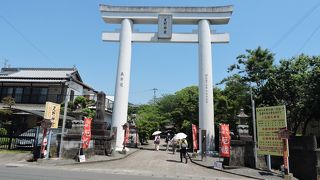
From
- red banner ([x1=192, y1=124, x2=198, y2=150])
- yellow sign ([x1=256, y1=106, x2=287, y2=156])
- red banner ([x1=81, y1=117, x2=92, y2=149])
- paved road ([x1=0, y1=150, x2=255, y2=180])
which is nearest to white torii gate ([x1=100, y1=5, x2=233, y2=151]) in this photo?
red banner ([x1=192, y1=124, x2=198, y2=150])

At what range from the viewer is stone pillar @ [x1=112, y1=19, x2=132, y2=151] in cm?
2525

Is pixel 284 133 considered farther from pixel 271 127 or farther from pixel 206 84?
pixel 206 84

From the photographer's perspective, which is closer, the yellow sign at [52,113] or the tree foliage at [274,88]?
the yellow sign at [52,113]

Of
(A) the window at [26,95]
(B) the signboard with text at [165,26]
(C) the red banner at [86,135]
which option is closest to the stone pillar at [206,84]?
(B) the signboard with text at [165,26]

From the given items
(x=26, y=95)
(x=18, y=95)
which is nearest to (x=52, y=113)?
(x=26, y=95)

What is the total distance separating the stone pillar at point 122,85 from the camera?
25.2 meters

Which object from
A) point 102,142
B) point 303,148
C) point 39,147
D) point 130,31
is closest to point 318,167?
point 303,148

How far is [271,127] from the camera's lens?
14.7 m

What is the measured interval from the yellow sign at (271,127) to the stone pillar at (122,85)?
13.1 meters

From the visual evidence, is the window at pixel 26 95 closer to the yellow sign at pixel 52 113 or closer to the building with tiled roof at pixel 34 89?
the building with tiled roof at pixel 34 89

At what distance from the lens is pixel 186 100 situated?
36625 mm

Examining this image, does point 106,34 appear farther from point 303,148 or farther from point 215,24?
point 303,148

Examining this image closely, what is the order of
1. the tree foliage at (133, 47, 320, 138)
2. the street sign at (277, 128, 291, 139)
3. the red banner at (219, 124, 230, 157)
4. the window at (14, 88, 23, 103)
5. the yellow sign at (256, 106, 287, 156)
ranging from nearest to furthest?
the street sign at (277, 128, 291, 139)
the yellow sign at (256, 106, 287, 156)
the red banner at (219, 124, 230, 157)
the tree foliage at (133, 47, 320, 138)
the window at (14, 88, 23, 103)

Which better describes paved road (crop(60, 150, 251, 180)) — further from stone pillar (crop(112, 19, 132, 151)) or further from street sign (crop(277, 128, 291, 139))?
stone pillar (crop(112, 19, 132, 151))
